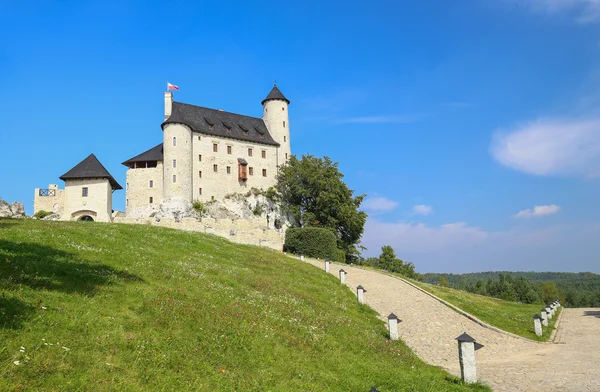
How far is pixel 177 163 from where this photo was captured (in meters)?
65.8

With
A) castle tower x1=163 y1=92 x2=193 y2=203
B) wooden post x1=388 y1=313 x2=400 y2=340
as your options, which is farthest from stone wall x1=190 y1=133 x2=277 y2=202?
wooden post x1=388 y1=313 x2=400 y2=340

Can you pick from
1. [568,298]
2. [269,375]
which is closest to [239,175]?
[269,375]

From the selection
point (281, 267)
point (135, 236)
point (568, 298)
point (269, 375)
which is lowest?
point (568, 298)

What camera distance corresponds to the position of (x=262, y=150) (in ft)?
250

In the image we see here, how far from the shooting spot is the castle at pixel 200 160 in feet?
214

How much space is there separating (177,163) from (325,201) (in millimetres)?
23351

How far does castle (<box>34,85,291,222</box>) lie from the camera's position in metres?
65.2

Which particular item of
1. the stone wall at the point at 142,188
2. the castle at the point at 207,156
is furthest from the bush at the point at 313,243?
the stone wall at the point at 142,188

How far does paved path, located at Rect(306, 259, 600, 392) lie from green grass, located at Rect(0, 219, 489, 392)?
161cm

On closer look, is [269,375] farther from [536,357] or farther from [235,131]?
[235,131]

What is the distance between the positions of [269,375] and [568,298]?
129684 mm

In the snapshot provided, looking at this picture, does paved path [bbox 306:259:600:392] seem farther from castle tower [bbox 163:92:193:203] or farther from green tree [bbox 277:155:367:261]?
castle tower [bbox 163:92:193:203]

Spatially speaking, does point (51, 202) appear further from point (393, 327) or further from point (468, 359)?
point (468, 359)

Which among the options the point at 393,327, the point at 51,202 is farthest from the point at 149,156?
the point at 393,327
